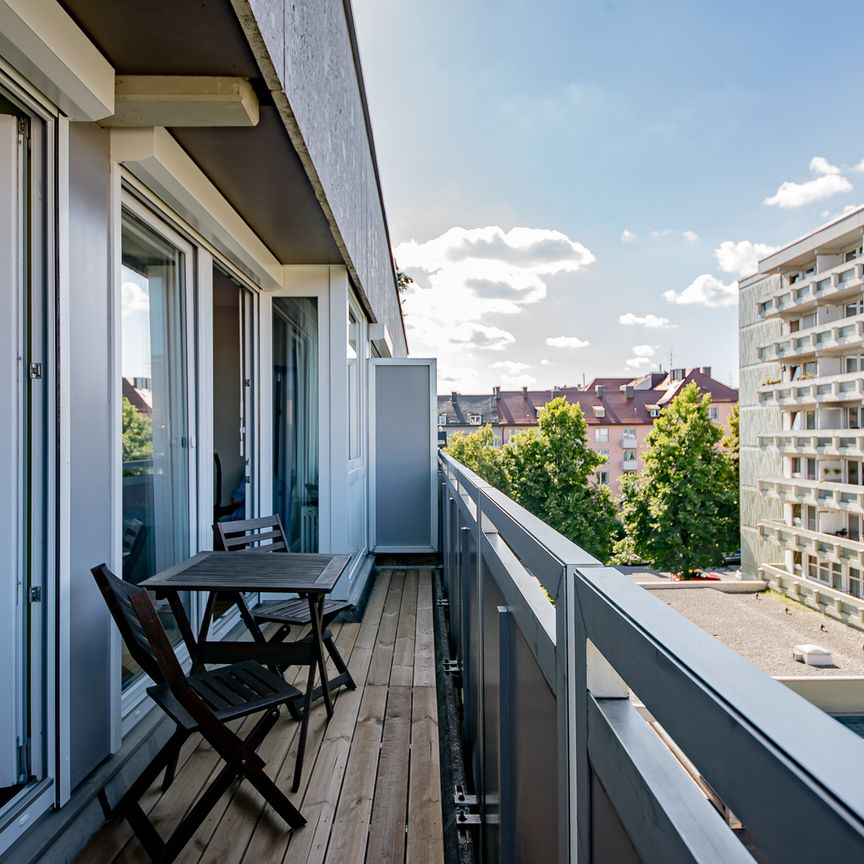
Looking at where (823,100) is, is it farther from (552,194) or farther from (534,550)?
(534,550)

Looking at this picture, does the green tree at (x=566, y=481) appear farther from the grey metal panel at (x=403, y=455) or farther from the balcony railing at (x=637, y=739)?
the balcony railing at (x=637, y=739)

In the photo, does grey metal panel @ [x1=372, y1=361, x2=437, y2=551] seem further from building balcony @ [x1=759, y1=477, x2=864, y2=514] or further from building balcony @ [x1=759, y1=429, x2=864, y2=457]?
building balcony @ [x1=759, y1=477, x2=864, y2=514]

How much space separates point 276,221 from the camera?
315 cm

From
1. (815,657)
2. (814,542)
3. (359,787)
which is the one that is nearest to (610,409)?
(814,542)

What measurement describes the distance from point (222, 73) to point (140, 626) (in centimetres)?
156

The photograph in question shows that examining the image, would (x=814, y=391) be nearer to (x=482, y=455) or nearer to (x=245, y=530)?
(x=482, y=455)

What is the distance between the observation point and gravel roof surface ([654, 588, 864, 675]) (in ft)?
79.8

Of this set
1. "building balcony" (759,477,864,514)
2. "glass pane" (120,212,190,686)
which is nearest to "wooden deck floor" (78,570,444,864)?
"glass pane" (120,212,190,686)

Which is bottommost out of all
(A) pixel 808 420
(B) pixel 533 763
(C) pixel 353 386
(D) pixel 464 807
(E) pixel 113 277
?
(D) pixel 464 807

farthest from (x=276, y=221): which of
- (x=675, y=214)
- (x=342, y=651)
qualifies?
(x=675, y=214)

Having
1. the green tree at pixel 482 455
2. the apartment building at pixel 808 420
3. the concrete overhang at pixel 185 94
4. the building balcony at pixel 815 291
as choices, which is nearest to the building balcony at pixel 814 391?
the apartment building at pixel 808 420

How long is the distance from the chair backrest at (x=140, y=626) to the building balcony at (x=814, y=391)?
29.9 metres

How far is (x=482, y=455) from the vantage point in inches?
1406

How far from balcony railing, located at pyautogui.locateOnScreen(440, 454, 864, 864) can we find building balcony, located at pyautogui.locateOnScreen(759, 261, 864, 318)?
3163cm
